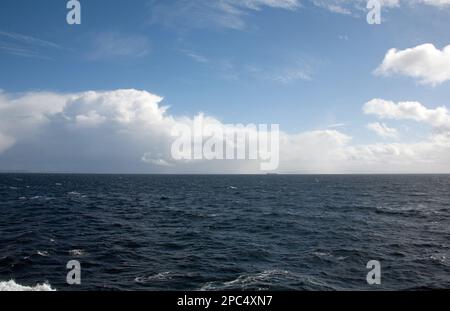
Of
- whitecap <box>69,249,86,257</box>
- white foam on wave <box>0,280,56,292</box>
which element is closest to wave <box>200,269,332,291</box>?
white foam on wave <box>0,280,56,292</box>

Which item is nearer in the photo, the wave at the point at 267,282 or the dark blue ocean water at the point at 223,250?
the wave at the point at 267,282

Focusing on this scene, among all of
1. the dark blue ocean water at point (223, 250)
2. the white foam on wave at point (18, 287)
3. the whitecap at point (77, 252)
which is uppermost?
the white foam on wave at point (18, 287)

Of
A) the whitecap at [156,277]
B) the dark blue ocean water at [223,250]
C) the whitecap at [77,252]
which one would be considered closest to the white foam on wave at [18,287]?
the dark blue ocean water at [223,250]

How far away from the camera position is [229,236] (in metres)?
46.1

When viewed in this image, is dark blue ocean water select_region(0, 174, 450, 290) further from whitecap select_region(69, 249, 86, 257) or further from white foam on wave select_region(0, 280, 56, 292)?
white foam on wave select_region(0, 280, 56, 292)

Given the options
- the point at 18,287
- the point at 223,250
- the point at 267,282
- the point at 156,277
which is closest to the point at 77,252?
the point at 18,287

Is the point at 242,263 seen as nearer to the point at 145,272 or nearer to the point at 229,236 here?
the point at 145,272

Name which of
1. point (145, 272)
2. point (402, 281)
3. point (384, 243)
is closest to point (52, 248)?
point (145, 272)

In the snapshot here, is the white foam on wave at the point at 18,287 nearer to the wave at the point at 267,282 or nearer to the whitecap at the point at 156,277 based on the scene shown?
the whitecap at the point at 156,277

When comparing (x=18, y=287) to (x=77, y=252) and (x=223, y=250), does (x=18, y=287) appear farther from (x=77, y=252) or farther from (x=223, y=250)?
(x=223, y=250)

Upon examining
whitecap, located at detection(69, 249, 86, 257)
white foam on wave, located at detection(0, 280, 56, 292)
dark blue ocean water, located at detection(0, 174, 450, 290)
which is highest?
white foam on wave, located at detection(0, 280, 56, 292)

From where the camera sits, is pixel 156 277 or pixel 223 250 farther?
pixel 223 250

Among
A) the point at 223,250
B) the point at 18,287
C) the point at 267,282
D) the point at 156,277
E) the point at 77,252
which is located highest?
the point at 18,287
